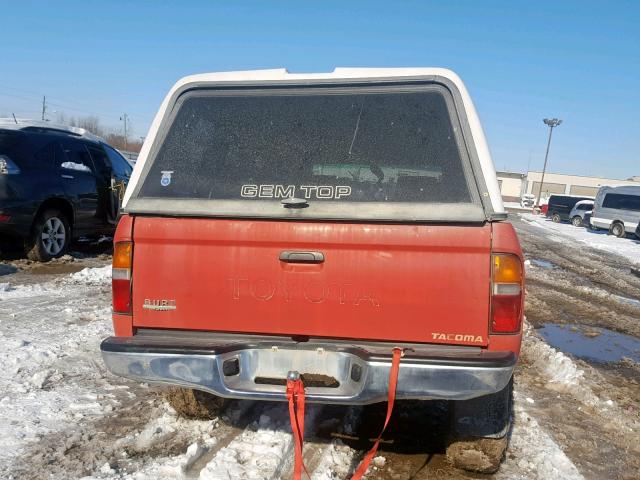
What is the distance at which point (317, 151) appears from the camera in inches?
113

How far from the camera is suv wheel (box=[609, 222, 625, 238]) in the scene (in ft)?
88.8

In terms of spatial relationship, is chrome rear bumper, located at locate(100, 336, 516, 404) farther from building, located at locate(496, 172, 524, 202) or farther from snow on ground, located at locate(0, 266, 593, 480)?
building, located at locate(496, 172, 524, 202)

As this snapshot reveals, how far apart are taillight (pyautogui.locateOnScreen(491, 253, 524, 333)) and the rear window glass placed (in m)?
0.35

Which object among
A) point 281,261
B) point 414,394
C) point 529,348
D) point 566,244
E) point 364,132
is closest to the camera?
point 414,394

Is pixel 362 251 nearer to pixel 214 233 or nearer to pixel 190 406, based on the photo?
pixel 214 233

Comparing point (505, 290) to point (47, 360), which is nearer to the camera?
point (505, 290)

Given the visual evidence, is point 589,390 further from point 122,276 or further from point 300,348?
point 122,276

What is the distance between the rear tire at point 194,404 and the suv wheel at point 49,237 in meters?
5.32

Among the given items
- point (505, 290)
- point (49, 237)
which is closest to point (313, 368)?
point (505, 290)

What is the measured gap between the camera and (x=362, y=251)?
8.52 feet

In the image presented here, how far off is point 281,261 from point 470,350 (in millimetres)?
1000

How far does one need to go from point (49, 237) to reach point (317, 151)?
6.61 meters

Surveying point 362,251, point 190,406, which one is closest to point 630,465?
point 362,251

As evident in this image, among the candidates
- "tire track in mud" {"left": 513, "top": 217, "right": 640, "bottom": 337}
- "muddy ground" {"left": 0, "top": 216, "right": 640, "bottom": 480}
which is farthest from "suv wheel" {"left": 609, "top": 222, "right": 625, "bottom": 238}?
"muddy ground" {"left": 0, "top": 216, "right": 640, "bottom": 480}
